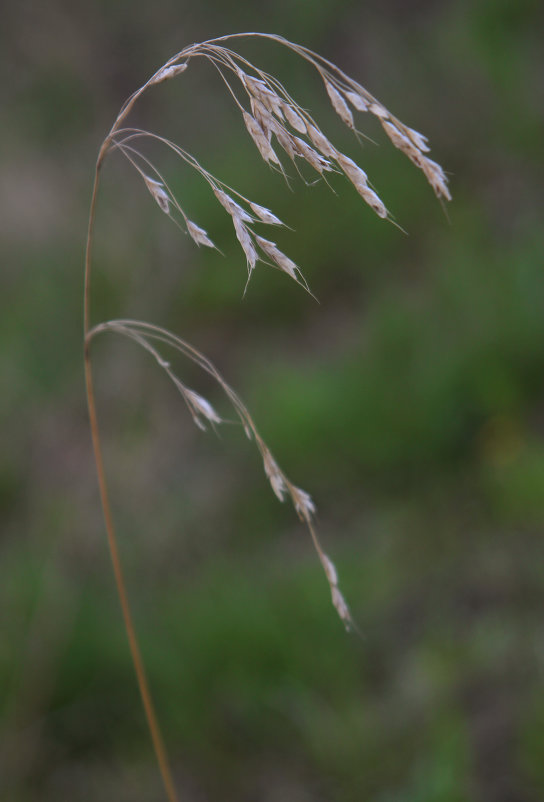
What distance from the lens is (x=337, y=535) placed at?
280cm

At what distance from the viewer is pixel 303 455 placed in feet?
9.78

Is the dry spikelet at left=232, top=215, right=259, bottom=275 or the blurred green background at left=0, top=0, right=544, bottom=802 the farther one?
the blurred green background at left=0, top=0, right=544, bottom=802

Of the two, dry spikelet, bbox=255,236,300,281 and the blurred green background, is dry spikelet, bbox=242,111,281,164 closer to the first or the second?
dry spikelet, bbox=255,236,300,281

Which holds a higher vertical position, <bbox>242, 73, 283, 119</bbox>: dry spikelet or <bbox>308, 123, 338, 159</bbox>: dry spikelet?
<bbox>242, 73, 283, 119</bbox>: dry spikelet

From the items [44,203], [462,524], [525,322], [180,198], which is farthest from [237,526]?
[44,203]

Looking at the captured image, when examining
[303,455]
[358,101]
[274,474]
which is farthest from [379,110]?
[303,455]

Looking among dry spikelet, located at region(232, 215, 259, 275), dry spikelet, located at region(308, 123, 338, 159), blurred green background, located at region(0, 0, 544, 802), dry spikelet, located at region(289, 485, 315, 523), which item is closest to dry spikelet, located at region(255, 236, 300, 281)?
dry spikelet, located at region(232, 215, 259, 275)

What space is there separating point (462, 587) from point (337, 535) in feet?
2.02

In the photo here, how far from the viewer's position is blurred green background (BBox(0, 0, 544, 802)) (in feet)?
6.20

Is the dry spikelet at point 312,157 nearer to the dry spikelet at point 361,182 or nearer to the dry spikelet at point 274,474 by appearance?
the dry spikelet at point 361,182

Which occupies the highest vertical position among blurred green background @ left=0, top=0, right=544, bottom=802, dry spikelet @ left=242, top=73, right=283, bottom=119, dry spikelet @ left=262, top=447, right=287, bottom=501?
dry spikelet @ left=242, top=73, right=283, bottom=119

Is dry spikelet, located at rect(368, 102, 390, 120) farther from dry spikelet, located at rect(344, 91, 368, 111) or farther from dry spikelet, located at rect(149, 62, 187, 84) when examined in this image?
dry spikelet, located at rect(149, 62, 187, 84)

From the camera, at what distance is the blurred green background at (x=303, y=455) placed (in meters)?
1.89

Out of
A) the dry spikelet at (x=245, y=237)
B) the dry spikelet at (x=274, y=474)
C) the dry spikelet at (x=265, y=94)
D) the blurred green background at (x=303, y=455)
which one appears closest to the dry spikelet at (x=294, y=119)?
the dry spikelet at (x=265, y=94)
